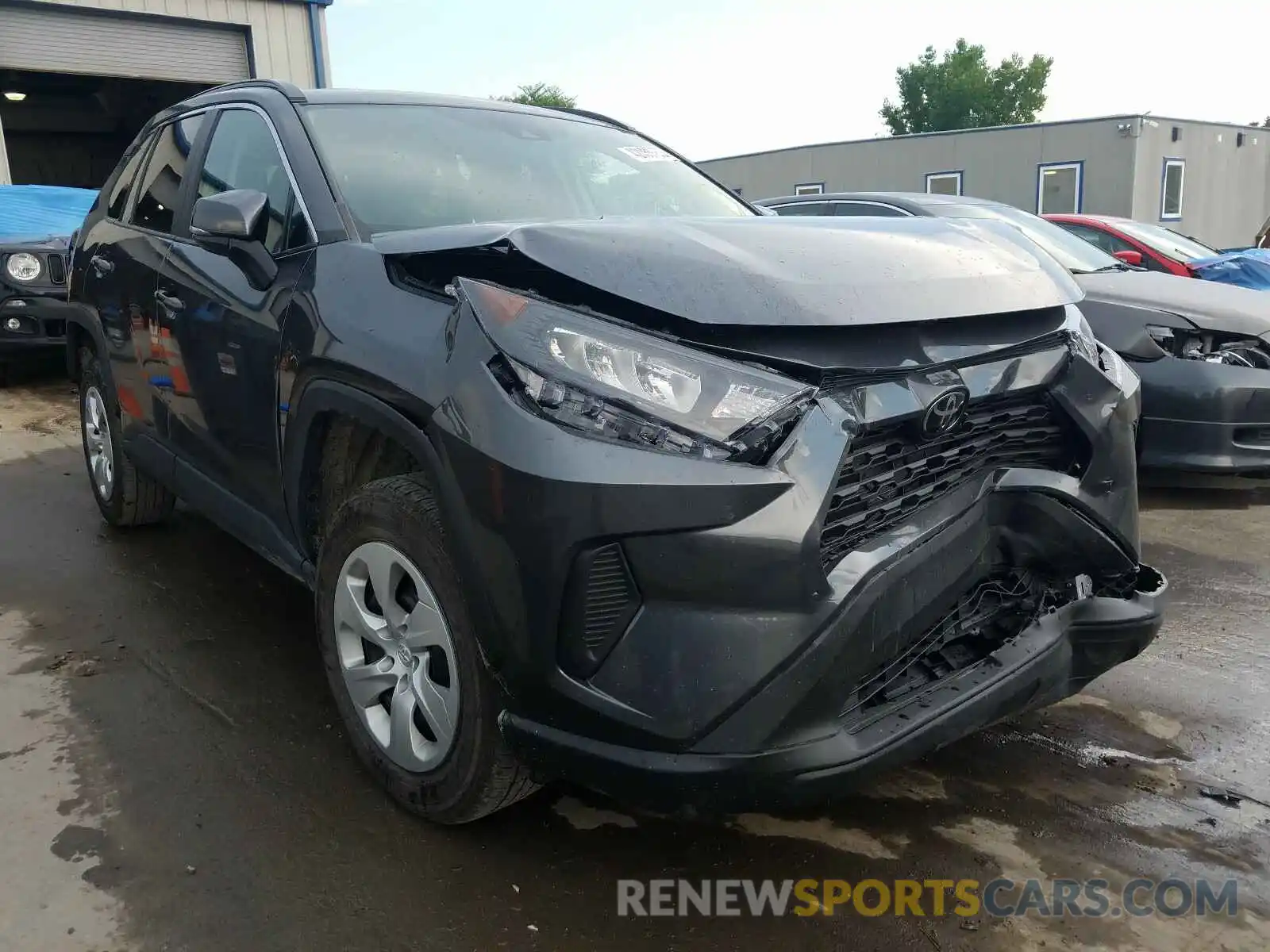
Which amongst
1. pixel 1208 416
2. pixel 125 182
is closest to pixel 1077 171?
pixel 1208 416

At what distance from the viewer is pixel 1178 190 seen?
835 inches

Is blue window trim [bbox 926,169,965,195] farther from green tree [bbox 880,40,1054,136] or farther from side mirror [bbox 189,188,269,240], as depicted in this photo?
green tree [bbox 880,40,1054,136]

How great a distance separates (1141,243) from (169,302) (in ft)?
25.5

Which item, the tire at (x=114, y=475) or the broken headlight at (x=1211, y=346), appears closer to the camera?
the tire at (x=114, y=475)

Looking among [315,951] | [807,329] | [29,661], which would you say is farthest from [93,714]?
[807,329]

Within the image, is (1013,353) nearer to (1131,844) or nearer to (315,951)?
(1131,844)

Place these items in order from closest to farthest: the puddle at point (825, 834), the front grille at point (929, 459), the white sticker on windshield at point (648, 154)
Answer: the front grille at point (929, 459)
the puddle at point (825, 834)
the white sticker on windshield at point (648, 154)

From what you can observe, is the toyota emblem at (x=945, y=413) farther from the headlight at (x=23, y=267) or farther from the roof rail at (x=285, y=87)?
the headlight at (x=23, y=267)

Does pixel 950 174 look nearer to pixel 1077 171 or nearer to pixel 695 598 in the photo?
pixel 1077 171

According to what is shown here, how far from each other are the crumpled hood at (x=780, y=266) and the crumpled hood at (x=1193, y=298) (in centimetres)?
286

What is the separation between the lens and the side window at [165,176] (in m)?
3.67

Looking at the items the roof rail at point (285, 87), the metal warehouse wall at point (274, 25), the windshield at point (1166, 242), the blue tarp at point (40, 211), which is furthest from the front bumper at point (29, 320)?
the windshield at point (1166, 242)

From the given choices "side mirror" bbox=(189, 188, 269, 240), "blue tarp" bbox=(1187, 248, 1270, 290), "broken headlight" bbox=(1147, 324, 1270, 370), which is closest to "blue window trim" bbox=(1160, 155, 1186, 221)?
"blue tarp" bbox=(1187, 248, 1270, 290)

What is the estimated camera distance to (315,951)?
2016mm
